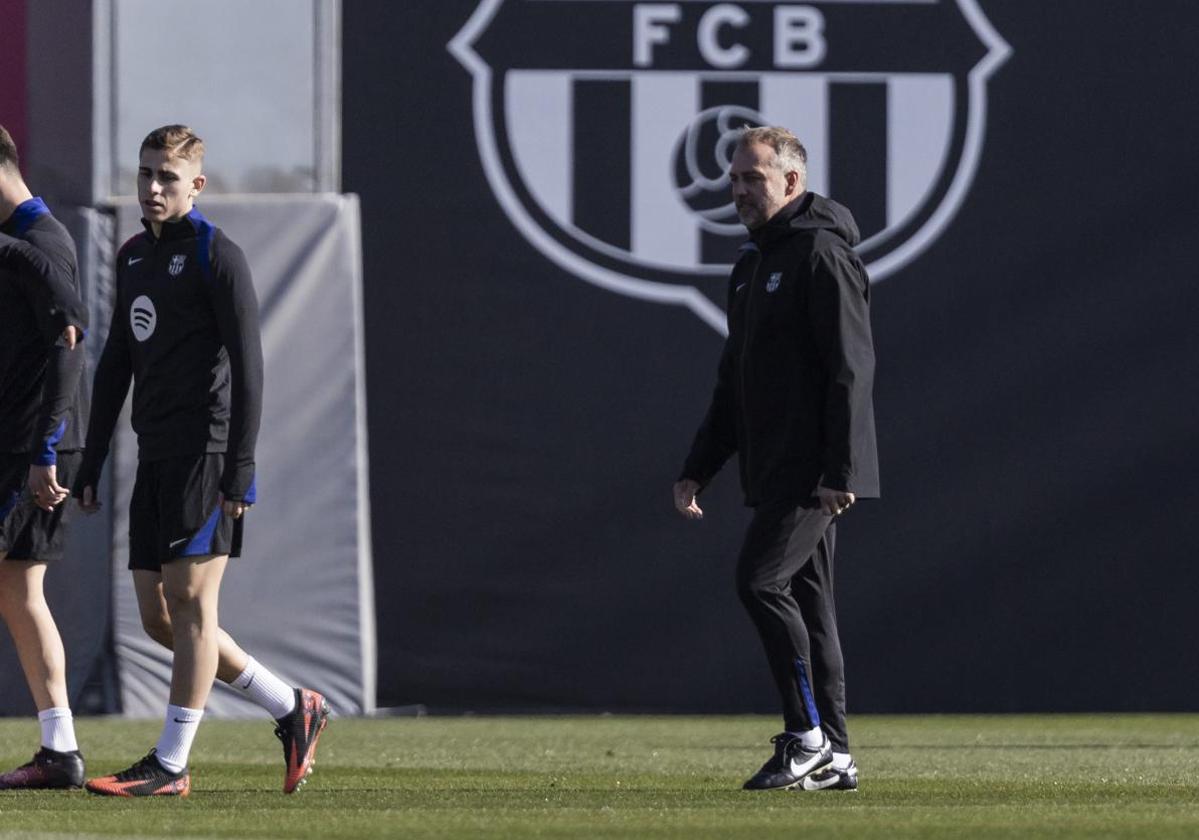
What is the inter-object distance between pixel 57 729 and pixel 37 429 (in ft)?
2.32

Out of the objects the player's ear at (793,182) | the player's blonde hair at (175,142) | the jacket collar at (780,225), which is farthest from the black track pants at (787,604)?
the player's blonde hair at (175,142)

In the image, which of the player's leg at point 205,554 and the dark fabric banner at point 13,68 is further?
the dark fabric banner at point 13,68

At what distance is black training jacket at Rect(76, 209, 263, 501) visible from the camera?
4.45 meters

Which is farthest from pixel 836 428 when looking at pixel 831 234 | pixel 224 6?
pixel 224 6

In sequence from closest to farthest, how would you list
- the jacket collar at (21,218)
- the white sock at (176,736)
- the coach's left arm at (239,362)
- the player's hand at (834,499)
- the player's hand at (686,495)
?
1. the coach's left arm at (239,362)
2. the white sock at (176,736)
3. the player's hand at (834,499)
4. the jacket collar at (21,218)
5. the player's hand at (686,495)

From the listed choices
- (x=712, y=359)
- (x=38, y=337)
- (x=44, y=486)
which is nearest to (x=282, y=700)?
(x=44, y=486)

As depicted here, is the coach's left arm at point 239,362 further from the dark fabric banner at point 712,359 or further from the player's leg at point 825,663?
the dark fabric banner at point 712,359

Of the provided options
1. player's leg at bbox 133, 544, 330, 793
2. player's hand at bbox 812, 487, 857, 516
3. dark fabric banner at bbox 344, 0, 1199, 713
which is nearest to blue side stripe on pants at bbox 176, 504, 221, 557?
player's leg at bbox 133, 544, 330, 793

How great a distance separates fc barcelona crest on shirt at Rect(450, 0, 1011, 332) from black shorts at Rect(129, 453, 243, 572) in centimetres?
349

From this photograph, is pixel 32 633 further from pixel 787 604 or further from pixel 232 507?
pixel 787 604

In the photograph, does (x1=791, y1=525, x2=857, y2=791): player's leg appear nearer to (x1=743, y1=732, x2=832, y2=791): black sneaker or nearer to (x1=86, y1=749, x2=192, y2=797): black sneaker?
(x1=743, y1=732, x2=832, y2=791): black sneaker

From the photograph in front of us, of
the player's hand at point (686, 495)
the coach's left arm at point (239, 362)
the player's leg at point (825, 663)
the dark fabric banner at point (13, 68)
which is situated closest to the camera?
the coach's left arm at point (239, 362)

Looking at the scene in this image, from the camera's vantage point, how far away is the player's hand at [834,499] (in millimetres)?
4633

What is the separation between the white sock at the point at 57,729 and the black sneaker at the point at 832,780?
1721mm
